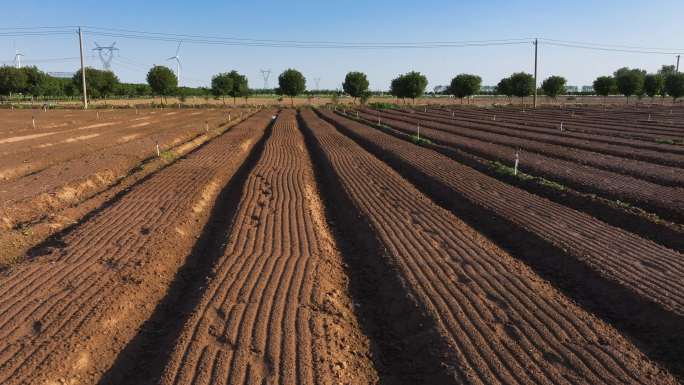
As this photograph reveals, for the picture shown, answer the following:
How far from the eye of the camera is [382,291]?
768cm

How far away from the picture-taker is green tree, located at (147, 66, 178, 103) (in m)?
78.6

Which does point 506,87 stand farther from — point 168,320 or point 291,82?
point 168,320

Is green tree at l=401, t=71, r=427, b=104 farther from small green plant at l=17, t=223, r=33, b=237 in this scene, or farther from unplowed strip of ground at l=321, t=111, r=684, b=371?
small green plant at l=17, t=223, r=33, b=237

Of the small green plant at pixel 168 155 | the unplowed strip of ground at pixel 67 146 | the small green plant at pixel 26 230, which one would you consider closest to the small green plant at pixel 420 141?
the small green plant at pixel 168 155

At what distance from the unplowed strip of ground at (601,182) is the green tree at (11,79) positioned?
7993 cm

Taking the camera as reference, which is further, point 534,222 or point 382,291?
point 534,222

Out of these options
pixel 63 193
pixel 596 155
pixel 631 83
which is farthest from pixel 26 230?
pixel 631 83

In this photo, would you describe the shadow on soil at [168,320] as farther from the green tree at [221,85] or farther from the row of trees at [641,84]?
the row of trees at [641,84]

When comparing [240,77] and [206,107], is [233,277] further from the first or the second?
[240,77]

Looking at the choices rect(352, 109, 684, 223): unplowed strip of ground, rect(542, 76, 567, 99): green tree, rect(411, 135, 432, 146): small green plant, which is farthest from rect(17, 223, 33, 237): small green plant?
rect(542, 76, 567, 99): green tree

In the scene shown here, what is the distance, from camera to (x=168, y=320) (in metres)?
6.74

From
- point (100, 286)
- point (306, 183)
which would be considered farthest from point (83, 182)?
point (100, 286)

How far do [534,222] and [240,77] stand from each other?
84918 millimetres

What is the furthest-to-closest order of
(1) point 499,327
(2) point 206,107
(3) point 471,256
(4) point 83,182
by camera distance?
(2) point 206,107 < (4) point 83,182 < (3) point 471,256 < (1) point 499,327
